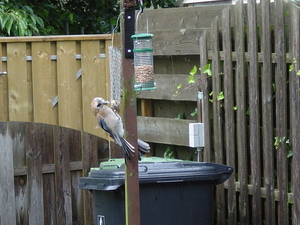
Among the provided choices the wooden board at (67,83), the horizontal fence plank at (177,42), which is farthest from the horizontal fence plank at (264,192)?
the wooden board at (67,83)

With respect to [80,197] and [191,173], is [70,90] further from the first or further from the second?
[191,173]

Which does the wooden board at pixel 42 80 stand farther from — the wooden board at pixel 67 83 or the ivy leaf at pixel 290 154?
the ivy leaf at pixel 290 154

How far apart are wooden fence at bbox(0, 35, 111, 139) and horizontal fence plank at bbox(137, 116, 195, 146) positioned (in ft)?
1.69

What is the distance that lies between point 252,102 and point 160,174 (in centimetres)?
112

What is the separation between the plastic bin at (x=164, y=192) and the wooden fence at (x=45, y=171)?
5.58 ft

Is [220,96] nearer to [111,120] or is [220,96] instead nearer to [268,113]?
[268,113]

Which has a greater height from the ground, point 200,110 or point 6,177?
point 200,110

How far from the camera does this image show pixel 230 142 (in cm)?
563

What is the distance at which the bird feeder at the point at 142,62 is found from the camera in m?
3.98

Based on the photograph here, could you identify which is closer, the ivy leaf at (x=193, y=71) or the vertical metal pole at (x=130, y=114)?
the vertical metal pole at (x=130, y=114)

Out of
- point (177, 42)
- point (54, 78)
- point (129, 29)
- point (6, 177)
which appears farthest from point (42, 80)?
point (129, 29)

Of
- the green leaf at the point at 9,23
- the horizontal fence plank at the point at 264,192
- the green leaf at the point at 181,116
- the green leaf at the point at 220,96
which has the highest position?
the green leaf at the point at 9,23

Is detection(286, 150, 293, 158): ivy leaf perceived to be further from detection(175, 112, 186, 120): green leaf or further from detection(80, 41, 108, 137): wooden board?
detection(80, 41, 108, 137): wooden board

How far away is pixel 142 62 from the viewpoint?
402 cm
